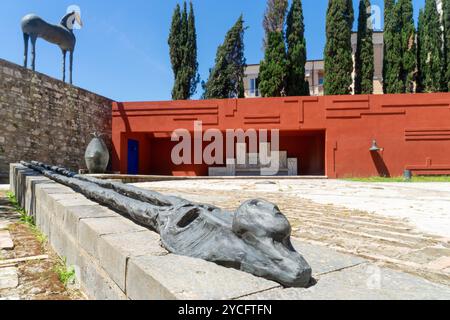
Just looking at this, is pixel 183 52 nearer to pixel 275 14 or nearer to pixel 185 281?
pixel 275 14

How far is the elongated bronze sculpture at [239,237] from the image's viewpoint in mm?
1098

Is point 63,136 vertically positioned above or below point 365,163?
above

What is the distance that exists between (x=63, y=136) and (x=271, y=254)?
13.3 meters

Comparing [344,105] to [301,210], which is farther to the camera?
[344,105]

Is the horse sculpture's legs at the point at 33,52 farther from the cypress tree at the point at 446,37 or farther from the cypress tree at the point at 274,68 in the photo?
the cypress tree at the point at 446,37

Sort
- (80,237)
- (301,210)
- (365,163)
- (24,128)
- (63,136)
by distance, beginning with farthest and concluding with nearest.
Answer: (365,163) → (63,136) → (24,128) → (301,210) → (80,237)

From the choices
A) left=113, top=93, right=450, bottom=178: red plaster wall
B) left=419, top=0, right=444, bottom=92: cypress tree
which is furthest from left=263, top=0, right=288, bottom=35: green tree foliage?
left=113, top=93, right=450, bottom=178: red plaster wall

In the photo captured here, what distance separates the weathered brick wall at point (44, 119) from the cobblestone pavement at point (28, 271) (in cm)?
824

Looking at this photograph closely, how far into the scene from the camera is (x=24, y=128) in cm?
1077

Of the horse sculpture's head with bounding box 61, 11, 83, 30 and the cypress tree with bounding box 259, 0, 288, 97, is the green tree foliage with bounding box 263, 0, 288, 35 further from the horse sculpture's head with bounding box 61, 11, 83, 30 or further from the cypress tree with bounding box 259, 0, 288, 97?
the horse sculpture's head with bounding box 61, 11, 83, 30

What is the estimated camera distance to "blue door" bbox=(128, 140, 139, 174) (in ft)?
50.7

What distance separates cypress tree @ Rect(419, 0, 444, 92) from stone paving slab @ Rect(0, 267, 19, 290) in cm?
2072
